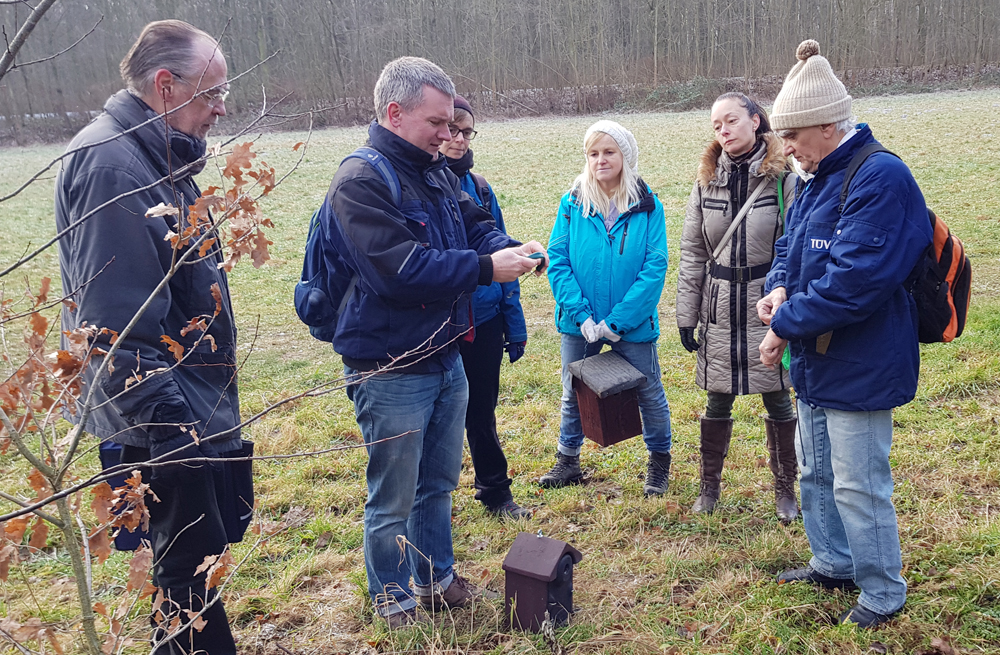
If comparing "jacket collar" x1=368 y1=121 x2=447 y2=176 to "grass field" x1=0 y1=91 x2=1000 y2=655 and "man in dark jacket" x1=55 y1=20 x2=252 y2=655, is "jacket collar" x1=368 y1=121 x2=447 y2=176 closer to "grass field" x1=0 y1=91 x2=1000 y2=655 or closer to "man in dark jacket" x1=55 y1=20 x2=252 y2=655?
"man in dark jacket" x1=55 y1=20 x2=252 y2=655

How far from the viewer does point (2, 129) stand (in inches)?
1412

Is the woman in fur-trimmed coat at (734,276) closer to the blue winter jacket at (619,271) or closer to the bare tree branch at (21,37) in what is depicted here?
the blue winter jacket at (619,271)

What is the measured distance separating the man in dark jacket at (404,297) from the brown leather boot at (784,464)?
1.63m

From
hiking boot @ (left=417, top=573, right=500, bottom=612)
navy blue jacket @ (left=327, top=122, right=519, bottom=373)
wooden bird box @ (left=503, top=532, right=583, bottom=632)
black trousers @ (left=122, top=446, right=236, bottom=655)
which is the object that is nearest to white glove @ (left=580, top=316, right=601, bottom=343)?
navy blue jacket @ (left=327, top=122, right=519, bottom=373)

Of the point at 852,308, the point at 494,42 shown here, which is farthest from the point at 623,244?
the point at 494,42

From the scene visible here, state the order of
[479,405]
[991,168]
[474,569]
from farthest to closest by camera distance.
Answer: [991,168], [479,405], [474,569]

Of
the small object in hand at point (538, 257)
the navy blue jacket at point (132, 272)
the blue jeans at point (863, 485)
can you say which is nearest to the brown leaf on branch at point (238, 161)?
the navy blue jacket at point (132, 272)

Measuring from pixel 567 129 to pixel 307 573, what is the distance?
25.4m

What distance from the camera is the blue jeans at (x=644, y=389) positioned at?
13.1ft

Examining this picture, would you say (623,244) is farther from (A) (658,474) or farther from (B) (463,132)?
(A) (658,474)

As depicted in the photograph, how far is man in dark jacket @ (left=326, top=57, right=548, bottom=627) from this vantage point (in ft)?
8.52

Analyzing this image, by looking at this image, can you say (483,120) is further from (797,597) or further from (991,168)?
(797,597)

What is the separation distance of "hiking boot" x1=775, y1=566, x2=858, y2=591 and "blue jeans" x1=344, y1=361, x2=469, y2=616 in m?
1.47

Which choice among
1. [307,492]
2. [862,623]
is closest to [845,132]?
[862,623]
